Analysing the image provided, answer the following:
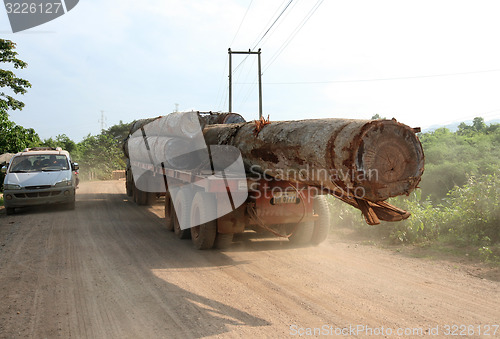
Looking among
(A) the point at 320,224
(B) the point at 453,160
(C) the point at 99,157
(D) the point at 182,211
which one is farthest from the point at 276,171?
(C) the point at 99,157

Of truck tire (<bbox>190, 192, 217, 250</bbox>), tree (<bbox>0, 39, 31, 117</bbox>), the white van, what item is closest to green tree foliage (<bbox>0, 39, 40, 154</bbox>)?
tree (<bbox>0, 39, 31, 117</bbox>)

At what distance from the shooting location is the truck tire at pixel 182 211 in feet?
24.0

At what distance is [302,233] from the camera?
23.4 feet

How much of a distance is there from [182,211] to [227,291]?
9.74 feet

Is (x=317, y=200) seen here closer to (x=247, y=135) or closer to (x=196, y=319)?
(x=247, y=135)

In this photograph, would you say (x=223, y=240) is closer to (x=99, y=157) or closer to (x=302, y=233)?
(x=302, y=233)

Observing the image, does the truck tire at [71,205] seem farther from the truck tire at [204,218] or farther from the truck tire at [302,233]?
the truck tire at [302,233]

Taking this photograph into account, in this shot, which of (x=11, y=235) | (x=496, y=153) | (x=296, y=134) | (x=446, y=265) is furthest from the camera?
(x=496, y=153)

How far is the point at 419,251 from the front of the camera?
672 centimetres

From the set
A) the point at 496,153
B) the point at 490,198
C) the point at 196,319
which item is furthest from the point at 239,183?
the point at 496,153

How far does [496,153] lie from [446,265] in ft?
40.4

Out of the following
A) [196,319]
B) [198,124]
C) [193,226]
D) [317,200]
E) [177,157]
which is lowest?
[196,319]

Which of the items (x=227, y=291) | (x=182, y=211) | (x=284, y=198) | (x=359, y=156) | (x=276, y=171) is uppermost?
(x=359, y=156)

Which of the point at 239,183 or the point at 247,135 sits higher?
the point at 247,135
